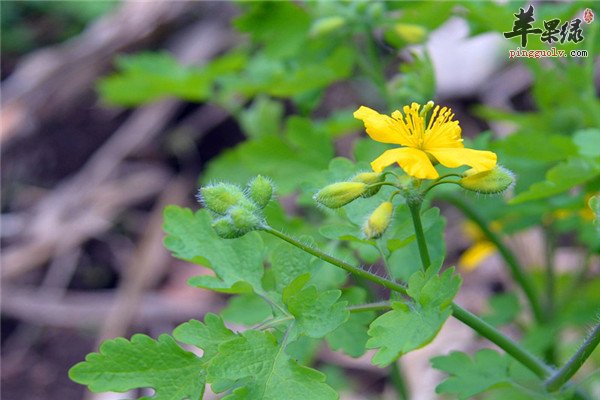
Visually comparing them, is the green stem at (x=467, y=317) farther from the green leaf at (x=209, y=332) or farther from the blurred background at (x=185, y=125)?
the blurred background at (x=185, y=125)

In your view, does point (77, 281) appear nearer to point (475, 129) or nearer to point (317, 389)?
point (475, 129)

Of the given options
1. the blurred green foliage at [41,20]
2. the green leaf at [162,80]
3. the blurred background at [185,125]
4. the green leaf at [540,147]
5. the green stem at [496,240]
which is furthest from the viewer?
the blurred green foliage at [41,20]

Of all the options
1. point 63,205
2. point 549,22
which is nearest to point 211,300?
point 63,205

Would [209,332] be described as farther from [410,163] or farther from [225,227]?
[410,163]

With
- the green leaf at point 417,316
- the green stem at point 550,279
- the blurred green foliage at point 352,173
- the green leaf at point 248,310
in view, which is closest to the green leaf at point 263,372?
the blurred green foliage at point 352,173

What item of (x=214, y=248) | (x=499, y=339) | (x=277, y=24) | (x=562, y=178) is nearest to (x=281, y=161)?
(x=277, y=24)
